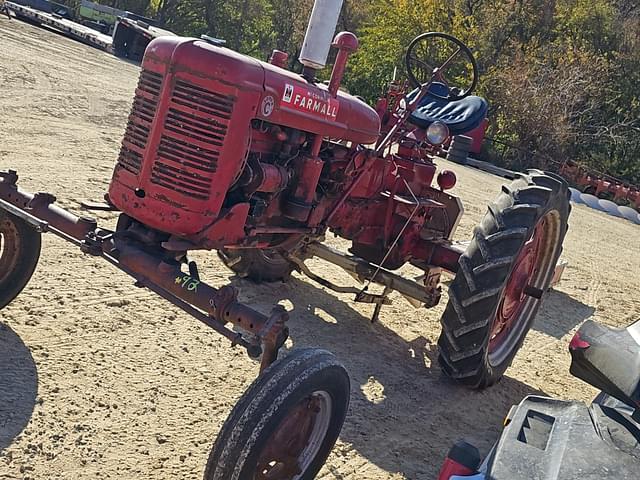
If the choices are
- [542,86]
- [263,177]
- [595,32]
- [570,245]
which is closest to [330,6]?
[263,177]

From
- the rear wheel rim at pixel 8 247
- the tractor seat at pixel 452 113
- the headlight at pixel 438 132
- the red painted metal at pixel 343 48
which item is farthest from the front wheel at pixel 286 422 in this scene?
the tractor seat at pixel 452 113

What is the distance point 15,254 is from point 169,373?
100 centimetres

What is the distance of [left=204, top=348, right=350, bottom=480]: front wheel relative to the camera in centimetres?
263

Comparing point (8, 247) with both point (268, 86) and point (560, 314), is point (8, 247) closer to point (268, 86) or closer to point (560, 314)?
point (268, 86)

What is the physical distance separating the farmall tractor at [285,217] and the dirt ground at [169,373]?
32 cm

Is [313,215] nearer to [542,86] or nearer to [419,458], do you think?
[419,458]

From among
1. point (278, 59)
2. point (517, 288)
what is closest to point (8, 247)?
point (278, 59)

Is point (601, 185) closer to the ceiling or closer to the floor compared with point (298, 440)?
closer to the ceiling

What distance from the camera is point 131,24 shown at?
21.0m

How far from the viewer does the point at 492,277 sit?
168 inches

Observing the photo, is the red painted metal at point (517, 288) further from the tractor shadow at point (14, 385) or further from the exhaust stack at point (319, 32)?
the tractor shadow at point (14, 385)

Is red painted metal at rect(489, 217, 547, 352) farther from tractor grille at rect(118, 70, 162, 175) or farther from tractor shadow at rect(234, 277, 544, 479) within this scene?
tractor grille at rect(118, 70, 162, 175)

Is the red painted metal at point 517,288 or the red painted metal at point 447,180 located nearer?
the red painted metal at point 517,288

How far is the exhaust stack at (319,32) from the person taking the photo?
142 inches
